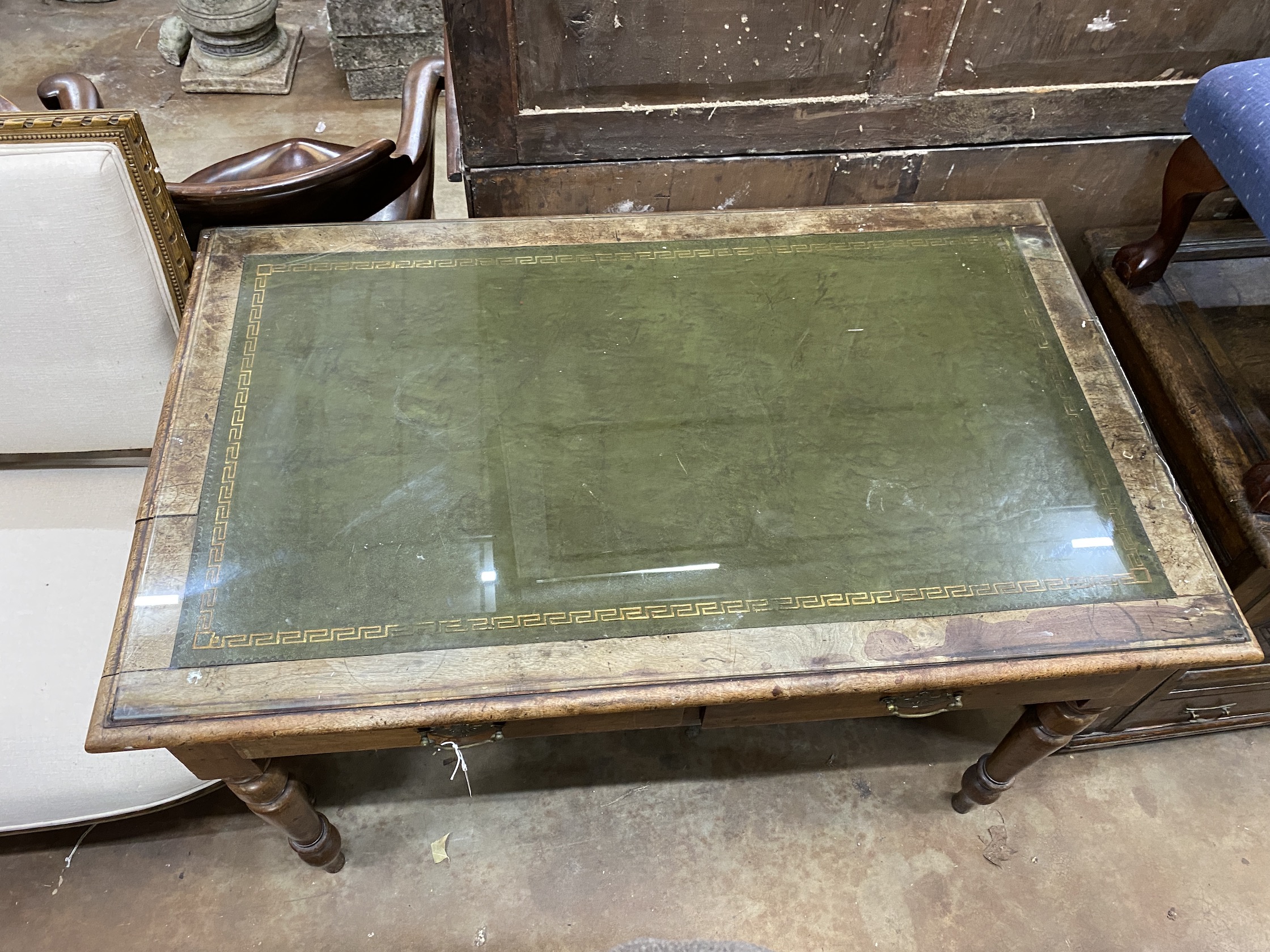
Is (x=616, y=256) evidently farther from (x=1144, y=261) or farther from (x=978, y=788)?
(x=978, y=788)

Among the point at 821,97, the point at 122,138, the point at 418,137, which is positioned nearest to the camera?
the point at 122,138

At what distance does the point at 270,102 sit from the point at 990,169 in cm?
297

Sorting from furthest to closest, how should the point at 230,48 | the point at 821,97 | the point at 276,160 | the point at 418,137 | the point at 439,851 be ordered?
the point at 230,48 → the point at 276,160 → the point at 418,137 → the point at 439,851 → the point at 821,97

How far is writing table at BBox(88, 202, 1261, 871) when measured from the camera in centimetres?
119

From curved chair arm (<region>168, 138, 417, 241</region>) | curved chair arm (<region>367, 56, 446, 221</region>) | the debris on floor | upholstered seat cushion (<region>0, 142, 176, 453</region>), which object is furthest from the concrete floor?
curved chair arm (<region>367, 56, 446, 221</region>)

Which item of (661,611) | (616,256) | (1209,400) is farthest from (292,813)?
(1209,400)

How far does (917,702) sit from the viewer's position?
1327mm

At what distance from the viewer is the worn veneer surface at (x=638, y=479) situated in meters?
1.19

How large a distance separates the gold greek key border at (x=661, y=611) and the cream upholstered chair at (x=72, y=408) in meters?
0.51

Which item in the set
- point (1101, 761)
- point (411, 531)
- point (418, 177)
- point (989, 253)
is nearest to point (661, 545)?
point (411, 531)

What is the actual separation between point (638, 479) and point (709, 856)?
98 cm

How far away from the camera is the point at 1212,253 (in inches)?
74.7

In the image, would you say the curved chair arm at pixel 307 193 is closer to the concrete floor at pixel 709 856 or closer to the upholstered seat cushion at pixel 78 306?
the upholstered seat cushion at pixel 78 306

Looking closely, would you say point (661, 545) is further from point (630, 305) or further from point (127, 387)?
point (127, 387)
